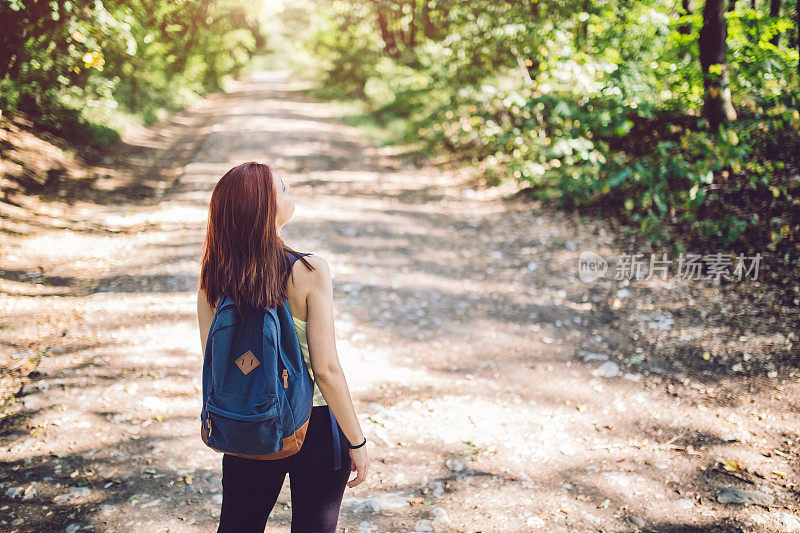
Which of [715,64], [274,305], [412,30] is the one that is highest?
[412,30]

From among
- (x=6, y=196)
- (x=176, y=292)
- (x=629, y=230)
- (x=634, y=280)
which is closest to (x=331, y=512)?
(x=176, y=292)

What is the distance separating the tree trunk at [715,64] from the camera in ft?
22.1

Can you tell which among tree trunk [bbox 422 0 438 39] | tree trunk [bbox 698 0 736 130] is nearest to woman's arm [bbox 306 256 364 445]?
tree trunk [bbox 698 0 736 130]

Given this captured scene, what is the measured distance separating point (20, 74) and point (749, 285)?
972 cm

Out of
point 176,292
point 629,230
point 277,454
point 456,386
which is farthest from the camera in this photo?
point 629,230

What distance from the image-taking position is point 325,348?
180cm

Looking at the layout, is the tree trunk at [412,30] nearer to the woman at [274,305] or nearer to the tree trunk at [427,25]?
the tree trunk at [427,25]

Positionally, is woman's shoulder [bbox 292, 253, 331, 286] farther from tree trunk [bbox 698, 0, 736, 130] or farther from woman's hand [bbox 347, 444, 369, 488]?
tree trunk [bbox 698, 0, 736, 130]

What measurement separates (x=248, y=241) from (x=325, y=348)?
0.45m

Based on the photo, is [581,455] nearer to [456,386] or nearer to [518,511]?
[518,511]

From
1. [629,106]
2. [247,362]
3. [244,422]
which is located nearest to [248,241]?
[247,362]

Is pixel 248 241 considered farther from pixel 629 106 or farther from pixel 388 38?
pixel 388 38

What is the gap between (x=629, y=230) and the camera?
271 inches

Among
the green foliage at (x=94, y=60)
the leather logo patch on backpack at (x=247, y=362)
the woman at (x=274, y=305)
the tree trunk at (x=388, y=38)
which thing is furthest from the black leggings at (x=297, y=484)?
the tree trunk at (x=388, y=38)
